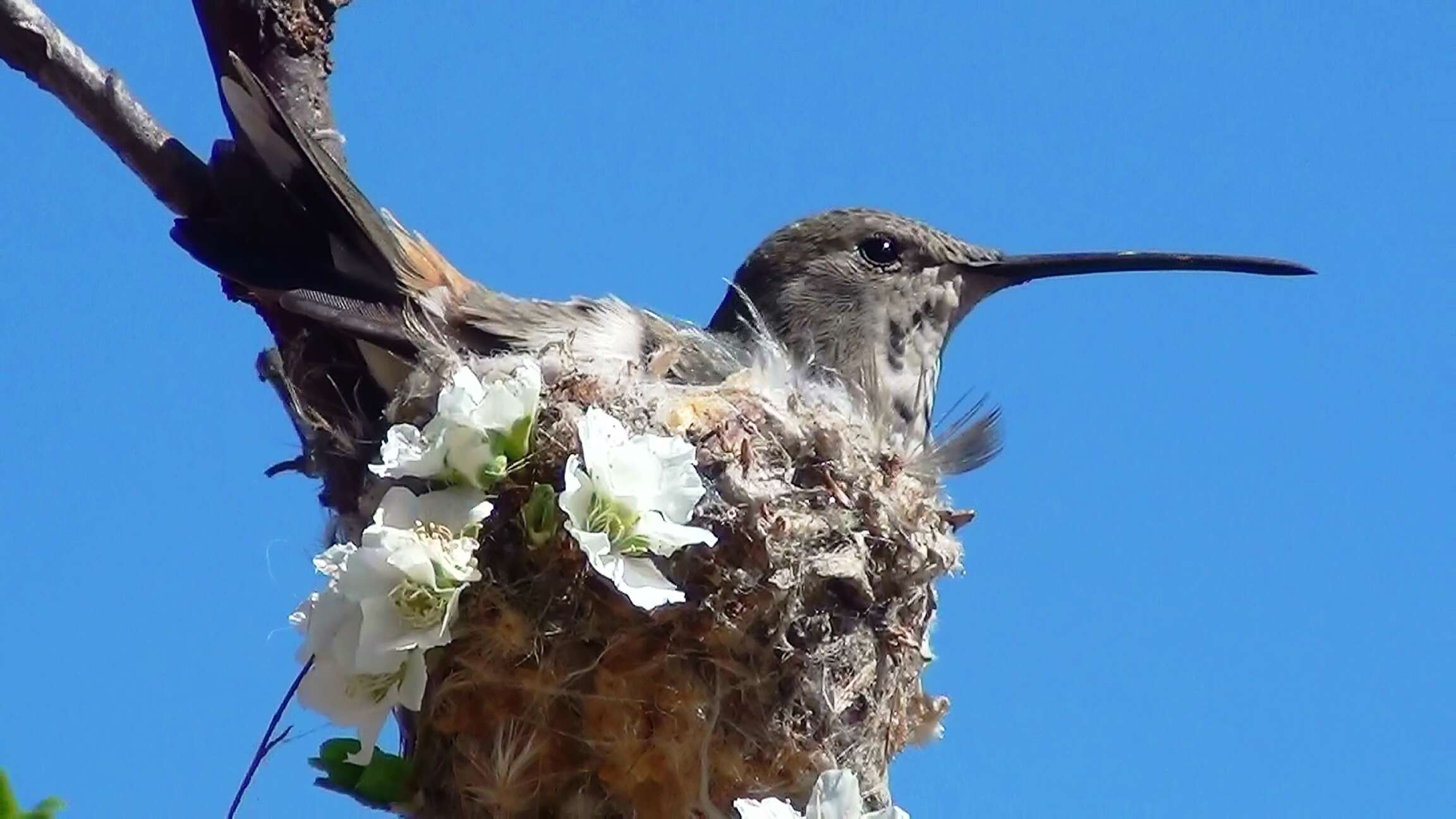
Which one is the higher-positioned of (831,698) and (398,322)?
(398,322)

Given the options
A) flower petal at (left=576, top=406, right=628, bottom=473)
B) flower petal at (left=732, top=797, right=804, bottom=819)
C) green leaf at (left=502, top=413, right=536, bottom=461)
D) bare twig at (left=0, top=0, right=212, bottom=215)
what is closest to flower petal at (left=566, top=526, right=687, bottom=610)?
flower petal at (left=576, top=406, right=628, bottom=473)

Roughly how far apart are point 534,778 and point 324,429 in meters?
0.77

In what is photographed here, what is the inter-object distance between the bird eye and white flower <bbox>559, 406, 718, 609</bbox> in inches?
69.1

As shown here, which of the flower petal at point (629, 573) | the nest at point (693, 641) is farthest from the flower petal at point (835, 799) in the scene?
the nest at point (693, 641)

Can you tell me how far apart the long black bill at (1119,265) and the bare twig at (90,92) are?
2001 mm

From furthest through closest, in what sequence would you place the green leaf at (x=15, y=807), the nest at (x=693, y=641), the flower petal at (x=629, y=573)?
the nest at (x=693, y=641), the flower petal at (x=629, y=573), the green leaf at (x=15, y=807)

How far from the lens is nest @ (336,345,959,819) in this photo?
299 cm

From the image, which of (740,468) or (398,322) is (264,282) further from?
(740,468)

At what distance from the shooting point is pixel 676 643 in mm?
A: 3072

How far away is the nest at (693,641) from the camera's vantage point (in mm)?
2988

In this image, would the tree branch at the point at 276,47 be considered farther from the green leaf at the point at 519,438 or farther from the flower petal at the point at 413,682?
the flower petal at the point at 413,682

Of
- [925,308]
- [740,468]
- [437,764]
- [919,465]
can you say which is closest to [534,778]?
[437,764]

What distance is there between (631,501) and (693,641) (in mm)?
450

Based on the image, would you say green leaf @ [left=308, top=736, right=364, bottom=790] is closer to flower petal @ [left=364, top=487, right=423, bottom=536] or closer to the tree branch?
flower petal @ [left=364, top=487, right=423, bottom=536]
